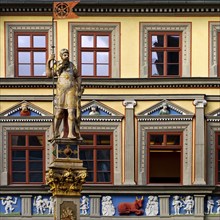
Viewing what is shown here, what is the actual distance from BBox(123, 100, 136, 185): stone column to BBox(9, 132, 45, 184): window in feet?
10.3

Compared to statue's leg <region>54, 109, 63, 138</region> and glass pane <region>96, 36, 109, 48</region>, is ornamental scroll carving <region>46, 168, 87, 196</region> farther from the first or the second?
glass pane <region>96, 36, 109, 48</region>

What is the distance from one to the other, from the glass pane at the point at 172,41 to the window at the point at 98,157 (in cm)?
410

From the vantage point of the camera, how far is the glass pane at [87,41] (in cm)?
5100

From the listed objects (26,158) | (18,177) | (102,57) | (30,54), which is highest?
(30,54)

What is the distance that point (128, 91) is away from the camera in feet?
167

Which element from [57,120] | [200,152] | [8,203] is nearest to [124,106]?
[200,152]

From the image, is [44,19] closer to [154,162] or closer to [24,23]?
[24,23]

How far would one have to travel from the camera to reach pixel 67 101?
3697 centimetres

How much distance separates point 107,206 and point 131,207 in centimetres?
89

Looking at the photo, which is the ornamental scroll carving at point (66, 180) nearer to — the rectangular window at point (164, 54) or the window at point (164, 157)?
the window at point (164, 157)

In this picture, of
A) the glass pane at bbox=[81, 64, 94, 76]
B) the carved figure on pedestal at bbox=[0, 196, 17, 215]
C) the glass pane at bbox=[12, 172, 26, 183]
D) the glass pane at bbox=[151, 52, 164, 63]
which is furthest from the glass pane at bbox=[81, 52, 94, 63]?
the carved figure on pedestal at bbox=[0, 196, 17, 215]

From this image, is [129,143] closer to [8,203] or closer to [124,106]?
[124,106]

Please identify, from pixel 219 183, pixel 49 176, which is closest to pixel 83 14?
pixel 219 183

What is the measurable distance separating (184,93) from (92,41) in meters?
3.96
